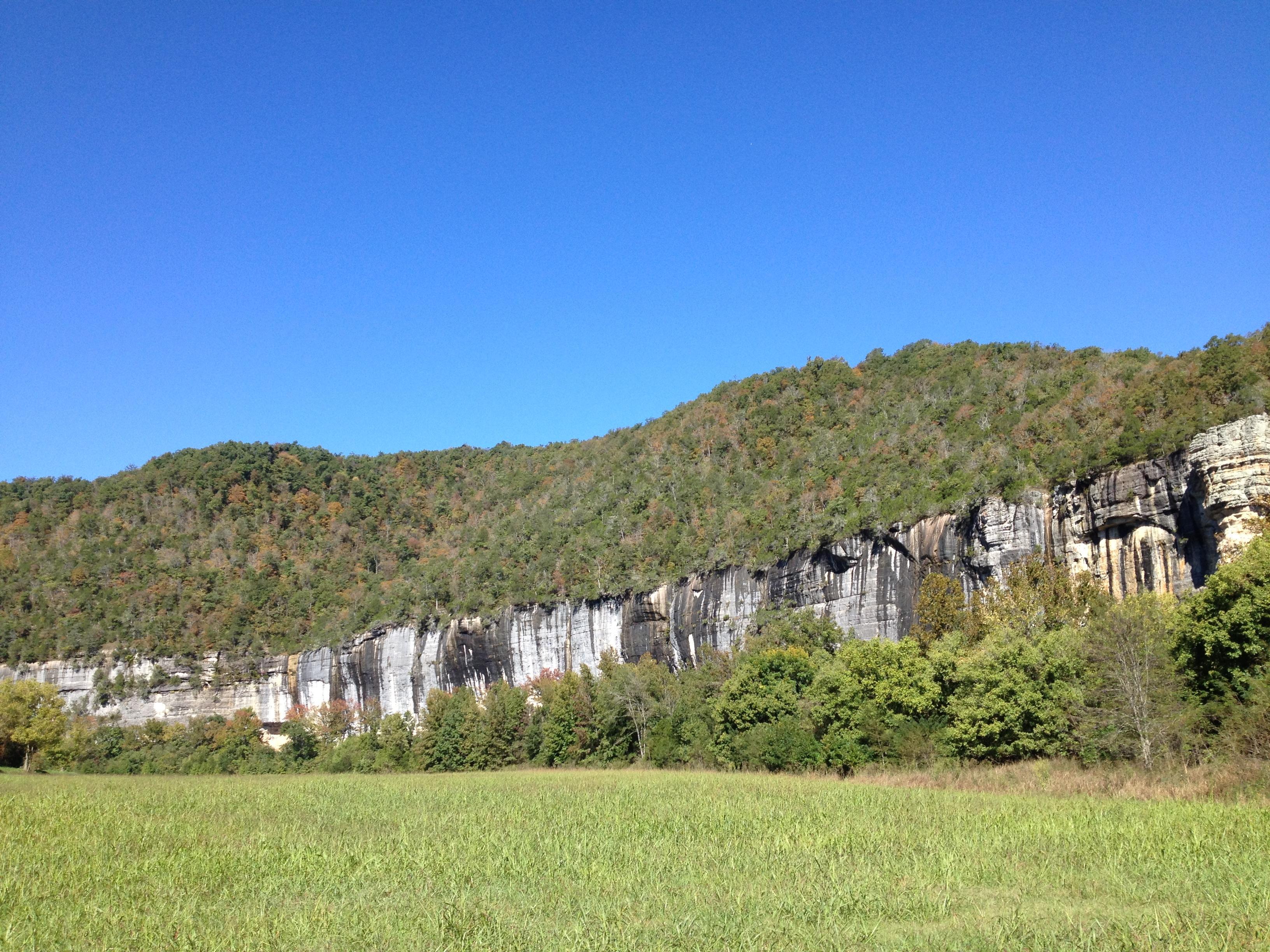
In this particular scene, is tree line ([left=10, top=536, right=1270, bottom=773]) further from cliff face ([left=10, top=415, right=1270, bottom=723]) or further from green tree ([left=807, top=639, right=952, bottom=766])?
cliff face ([left=10, top=415, right=1270, bottom=723])

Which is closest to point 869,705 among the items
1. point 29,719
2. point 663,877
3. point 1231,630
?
point 1231,630

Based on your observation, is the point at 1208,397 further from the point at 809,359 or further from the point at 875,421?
the point at 809,359

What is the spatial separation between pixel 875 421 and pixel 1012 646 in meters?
62.8

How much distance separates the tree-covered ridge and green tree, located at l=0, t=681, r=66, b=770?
114 ft

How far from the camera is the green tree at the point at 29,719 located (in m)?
68.8

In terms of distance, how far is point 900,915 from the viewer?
42.1ft

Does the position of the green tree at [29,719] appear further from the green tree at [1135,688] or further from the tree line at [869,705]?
the green tree at [1135,688]

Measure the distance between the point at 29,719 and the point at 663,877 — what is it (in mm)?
72093

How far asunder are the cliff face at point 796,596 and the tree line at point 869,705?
2.35 metres

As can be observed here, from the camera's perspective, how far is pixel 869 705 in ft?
134

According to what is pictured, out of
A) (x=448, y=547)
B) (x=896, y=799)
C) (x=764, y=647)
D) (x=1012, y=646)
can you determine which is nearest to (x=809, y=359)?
(x=448, y=547)

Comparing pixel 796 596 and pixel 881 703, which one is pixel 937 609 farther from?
pixel 881 703

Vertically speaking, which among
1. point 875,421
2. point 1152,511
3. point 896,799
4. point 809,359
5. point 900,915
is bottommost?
point 896,799

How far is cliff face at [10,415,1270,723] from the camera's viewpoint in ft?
160
